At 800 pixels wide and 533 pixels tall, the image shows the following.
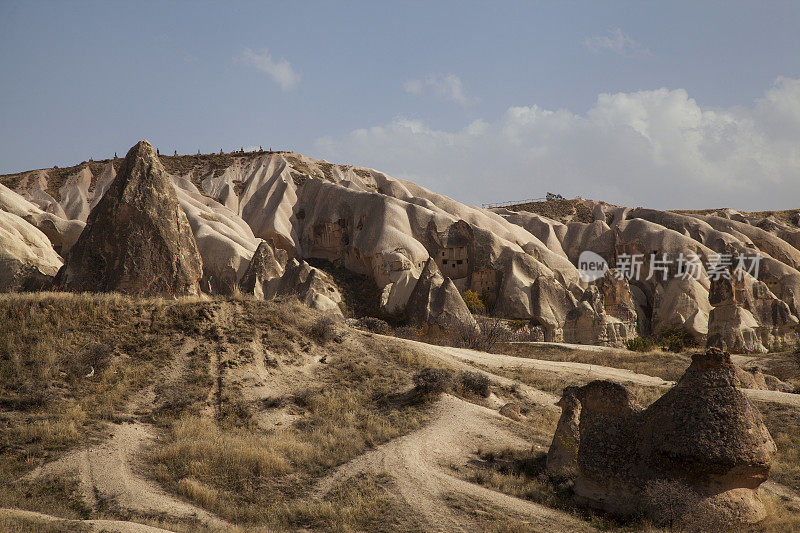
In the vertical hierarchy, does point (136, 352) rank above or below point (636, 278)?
below

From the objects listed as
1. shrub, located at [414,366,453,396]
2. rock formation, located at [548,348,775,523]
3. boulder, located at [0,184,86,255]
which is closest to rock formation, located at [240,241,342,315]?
boulder, located at [0,184,86,255]

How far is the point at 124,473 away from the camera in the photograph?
30.6ft

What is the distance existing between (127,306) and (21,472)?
17.6 ft

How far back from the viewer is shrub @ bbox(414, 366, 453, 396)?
1394 centimetres

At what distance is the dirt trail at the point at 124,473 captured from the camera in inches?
328

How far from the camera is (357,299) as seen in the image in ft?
127

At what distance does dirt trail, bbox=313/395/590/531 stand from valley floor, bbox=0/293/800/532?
0.04m

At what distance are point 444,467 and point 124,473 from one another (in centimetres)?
506

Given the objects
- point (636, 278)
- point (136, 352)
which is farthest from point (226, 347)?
point (636, 278)

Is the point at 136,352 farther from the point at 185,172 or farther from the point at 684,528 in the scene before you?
the point at 185,172

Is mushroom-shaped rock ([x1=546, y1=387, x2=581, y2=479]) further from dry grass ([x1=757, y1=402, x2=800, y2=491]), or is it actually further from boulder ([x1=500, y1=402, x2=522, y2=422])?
dry grass ([x1=757, y1=402, x2=800, y2=491])

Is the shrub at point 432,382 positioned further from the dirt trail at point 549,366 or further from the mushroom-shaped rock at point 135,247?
the mushroom-shaped rock at point 135,247

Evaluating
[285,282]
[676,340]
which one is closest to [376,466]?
[285,282]

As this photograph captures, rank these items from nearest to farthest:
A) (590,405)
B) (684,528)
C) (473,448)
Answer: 1. (684,528)
2. (590,405)
3. (473,448)
